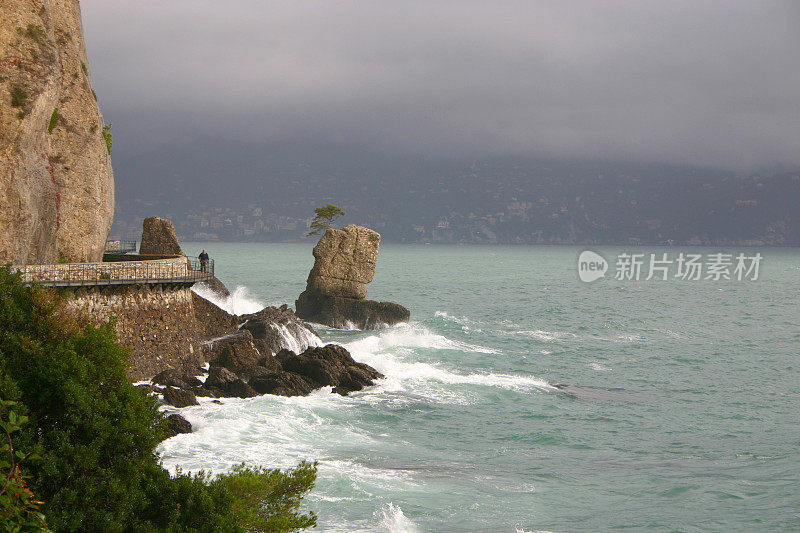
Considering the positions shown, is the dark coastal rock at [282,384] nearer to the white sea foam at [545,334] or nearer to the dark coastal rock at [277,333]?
the dark coastal rock at [277,333]

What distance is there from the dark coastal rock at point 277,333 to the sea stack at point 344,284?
1355 cm

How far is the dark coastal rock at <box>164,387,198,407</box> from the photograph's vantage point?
106 feet

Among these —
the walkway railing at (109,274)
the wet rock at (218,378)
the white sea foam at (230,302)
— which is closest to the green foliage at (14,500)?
the walkway railing at (109,274)

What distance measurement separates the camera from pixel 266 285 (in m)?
A: 119

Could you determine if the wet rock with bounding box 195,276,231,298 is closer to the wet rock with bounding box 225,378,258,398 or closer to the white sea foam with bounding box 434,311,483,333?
the white sea foam with bounding box 434,311,483,333

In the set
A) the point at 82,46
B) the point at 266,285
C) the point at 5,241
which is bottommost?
the point at 266,285

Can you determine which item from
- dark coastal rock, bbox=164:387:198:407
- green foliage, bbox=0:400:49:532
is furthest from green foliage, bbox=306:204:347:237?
green foliage, bbox=0:400:49:532

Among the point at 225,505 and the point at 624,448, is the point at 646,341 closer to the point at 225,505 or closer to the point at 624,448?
the point at 624,448

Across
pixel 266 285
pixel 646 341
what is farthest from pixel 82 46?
pixel 266 285

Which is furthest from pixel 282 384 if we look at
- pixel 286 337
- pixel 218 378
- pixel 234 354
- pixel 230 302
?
pixel 230 302

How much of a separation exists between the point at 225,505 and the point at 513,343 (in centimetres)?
4886

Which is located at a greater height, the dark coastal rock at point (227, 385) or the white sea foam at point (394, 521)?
the dark coastal rock at point (227, 385)

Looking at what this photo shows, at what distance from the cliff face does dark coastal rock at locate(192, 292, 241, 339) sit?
8.01 m

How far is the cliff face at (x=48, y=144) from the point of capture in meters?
32.8
